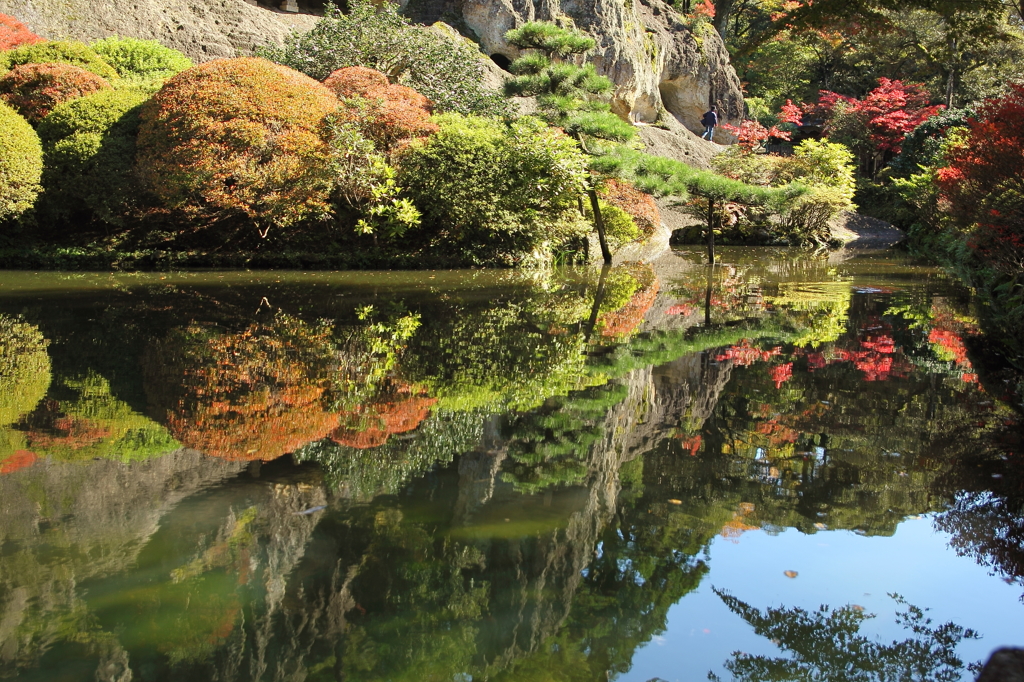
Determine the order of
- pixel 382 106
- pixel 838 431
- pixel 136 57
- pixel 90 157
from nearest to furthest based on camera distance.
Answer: pixel 838 431
pixel 90 157
pixel 382 106
pixel 136 57

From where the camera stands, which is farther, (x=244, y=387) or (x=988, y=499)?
(x=244, y=387)

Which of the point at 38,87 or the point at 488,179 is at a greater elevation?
the point at 38,87

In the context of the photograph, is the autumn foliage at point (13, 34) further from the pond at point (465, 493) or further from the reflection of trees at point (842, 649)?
the reflection of trees at point (842, 649)

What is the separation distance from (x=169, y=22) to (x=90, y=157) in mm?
7588

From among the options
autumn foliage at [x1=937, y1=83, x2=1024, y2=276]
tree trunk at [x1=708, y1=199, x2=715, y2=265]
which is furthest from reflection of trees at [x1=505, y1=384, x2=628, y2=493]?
tree trunk at [x1=708, y1=199, x2=715, y2=265]

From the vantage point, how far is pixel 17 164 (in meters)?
14.6

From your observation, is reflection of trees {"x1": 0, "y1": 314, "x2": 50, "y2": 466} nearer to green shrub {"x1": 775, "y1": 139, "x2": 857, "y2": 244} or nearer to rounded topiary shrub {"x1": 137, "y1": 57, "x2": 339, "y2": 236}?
rounded topiary shrub {"x1": 137, "y1": 57, "x2": 339, "y2": 236}

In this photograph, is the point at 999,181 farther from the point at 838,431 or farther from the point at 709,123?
the point at 709,123

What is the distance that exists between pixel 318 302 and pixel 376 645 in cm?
861

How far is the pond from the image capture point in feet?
9.48

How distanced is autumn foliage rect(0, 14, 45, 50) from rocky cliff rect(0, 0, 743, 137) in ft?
3.10

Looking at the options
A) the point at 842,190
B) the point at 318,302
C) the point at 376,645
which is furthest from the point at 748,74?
the point at 376,645

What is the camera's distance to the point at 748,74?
129 feet

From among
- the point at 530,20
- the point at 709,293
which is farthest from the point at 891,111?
the point at 709,293
